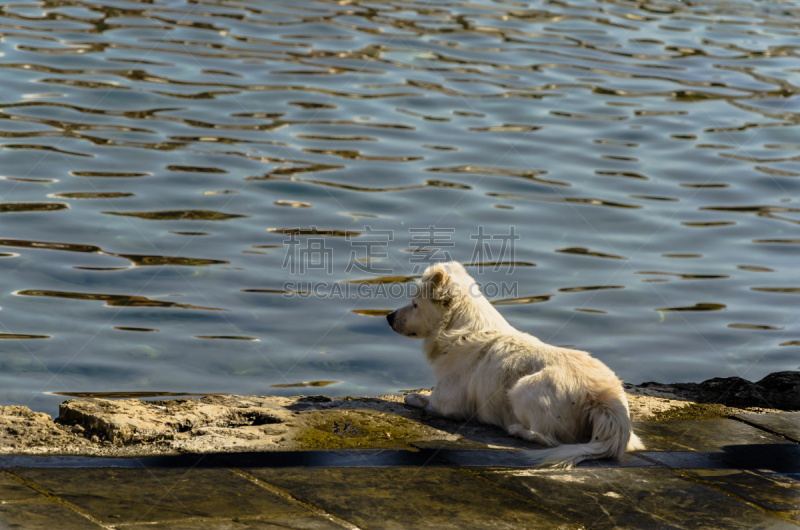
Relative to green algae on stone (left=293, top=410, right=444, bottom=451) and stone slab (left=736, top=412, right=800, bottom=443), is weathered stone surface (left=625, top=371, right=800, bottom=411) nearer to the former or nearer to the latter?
stone slab (left=736, top=412, right=800, bottom=443)

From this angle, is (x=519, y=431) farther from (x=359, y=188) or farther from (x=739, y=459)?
(x=359, y=188)

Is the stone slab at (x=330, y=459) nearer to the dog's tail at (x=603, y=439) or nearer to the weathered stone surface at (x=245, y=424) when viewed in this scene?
the weathered stone surface at (x=245, y=424)

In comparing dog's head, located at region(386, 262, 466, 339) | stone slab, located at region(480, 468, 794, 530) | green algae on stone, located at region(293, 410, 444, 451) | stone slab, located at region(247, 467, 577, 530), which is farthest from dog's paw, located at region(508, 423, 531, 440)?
dog's head, located at region(386, 262, 466, 339)

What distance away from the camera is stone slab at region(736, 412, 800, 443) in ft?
19.5

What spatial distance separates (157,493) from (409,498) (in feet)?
4.17

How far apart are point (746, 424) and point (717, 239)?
25.9 ft

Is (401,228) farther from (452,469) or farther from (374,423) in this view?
(452,469)

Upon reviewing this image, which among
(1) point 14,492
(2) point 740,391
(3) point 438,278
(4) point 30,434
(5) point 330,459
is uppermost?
(3) point 438,278

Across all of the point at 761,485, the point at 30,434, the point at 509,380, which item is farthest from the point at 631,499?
the point at 30,434

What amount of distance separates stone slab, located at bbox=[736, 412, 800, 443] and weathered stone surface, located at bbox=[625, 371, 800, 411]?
1.68ft

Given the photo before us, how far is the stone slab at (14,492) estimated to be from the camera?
13.1ft

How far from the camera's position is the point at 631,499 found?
15.2 feet

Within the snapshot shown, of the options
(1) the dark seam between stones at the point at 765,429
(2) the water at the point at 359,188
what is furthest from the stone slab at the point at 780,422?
(2) the water at the point at 359,188

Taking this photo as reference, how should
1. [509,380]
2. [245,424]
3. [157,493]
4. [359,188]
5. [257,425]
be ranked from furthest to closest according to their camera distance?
1. [359,188]
2. [509,380]
3. [245,424]
4. [257,425]
5. [157,493]
